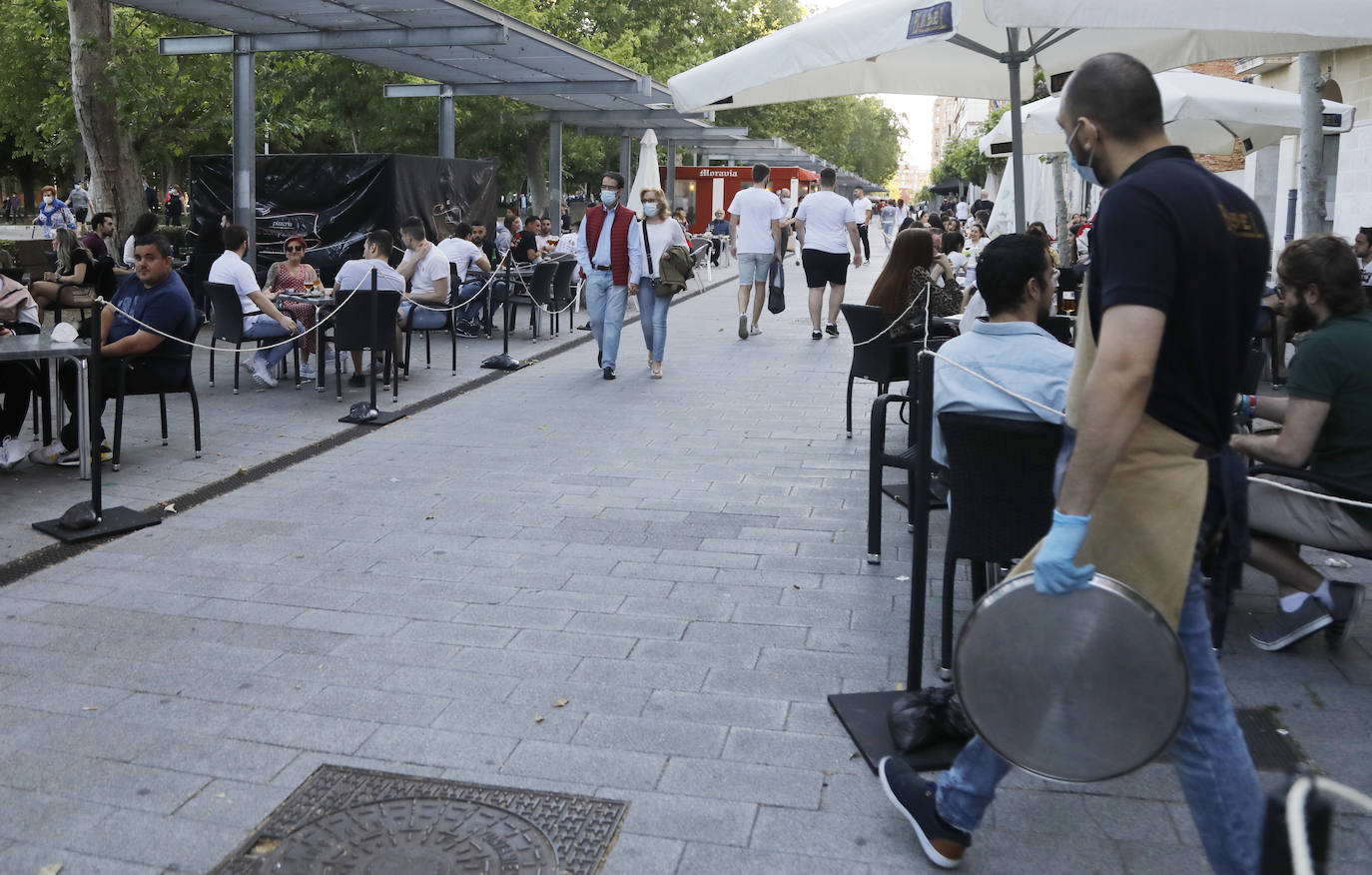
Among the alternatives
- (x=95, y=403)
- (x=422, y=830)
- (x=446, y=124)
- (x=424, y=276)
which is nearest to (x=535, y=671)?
(x=422, y=830)

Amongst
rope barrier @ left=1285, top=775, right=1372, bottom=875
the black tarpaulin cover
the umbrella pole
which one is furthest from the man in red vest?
rope barrier @ left=1285, top=775, right=1372, bottom=875

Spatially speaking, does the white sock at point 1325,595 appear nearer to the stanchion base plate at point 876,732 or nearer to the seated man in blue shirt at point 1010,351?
the seated man in blue shirt at point 1010,351

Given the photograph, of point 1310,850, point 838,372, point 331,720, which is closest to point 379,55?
point 838,372

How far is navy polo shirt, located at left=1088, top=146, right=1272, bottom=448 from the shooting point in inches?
99.7

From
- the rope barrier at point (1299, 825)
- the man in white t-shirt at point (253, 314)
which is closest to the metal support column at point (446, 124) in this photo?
the man in white t-shirt at point (253, 314)

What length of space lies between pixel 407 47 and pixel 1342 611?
12.3 metres

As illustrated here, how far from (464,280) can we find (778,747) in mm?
11236

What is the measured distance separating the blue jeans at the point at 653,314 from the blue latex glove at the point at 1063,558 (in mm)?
8674

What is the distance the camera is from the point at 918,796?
3203 millimetres

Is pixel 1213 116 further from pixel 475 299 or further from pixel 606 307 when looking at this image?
pixel 475 299

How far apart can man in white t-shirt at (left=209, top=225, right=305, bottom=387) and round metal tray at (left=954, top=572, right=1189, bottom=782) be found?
8123mm

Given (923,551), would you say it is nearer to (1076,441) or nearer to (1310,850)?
(1076,441)

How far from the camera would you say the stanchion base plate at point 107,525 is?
6125 mm

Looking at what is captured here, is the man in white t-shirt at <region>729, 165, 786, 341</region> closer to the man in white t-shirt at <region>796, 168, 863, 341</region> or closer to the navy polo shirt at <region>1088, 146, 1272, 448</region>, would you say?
the man in white t-shirt at <region>796, 168, 863, 341</region>
